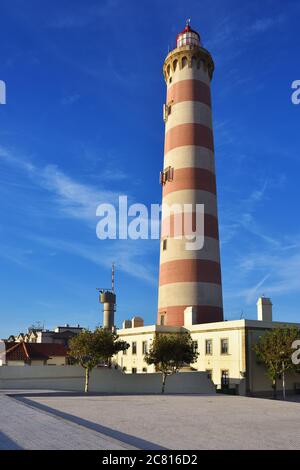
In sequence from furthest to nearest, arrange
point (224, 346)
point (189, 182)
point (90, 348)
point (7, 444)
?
point (189, 182)
point (224, 346)
point (90, 348)
point (7, 444)

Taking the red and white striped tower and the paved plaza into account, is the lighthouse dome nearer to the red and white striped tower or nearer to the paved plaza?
the red and white striped tower

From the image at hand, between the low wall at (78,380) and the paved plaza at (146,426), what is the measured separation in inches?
435

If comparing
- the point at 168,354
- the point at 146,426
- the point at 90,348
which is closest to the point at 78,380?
the point at 90,348

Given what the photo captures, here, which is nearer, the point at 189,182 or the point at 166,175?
the point at 189,182

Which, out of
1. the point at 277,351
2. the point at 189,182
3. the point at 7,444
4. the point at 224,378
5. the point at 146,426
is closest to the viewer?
the point at 7,444

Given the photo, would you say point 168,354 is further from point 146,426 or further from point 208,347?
point 146,426

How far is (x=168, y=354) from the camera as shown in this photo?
124 ft

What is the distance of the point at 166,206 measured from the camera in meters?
46.6

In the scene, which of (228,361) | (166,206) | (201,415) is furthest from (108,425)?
(166,206)

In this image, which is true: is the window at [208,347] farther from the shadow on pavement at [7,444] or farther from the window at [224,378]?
the shadow on pavement at [7,444]

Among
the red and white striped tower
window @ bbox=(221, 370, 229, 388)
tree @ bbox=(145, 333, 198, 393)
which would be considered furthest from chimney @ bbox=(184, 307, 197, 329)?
window @ bbox=(221, 370, 229, 388)

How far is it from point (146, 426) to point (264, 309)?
27.8 meters

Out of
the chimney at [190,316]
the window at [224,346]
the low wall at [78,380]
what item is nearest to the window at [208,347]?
the window at [224,346]

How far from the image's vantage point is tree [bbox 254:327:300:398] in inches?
1475
